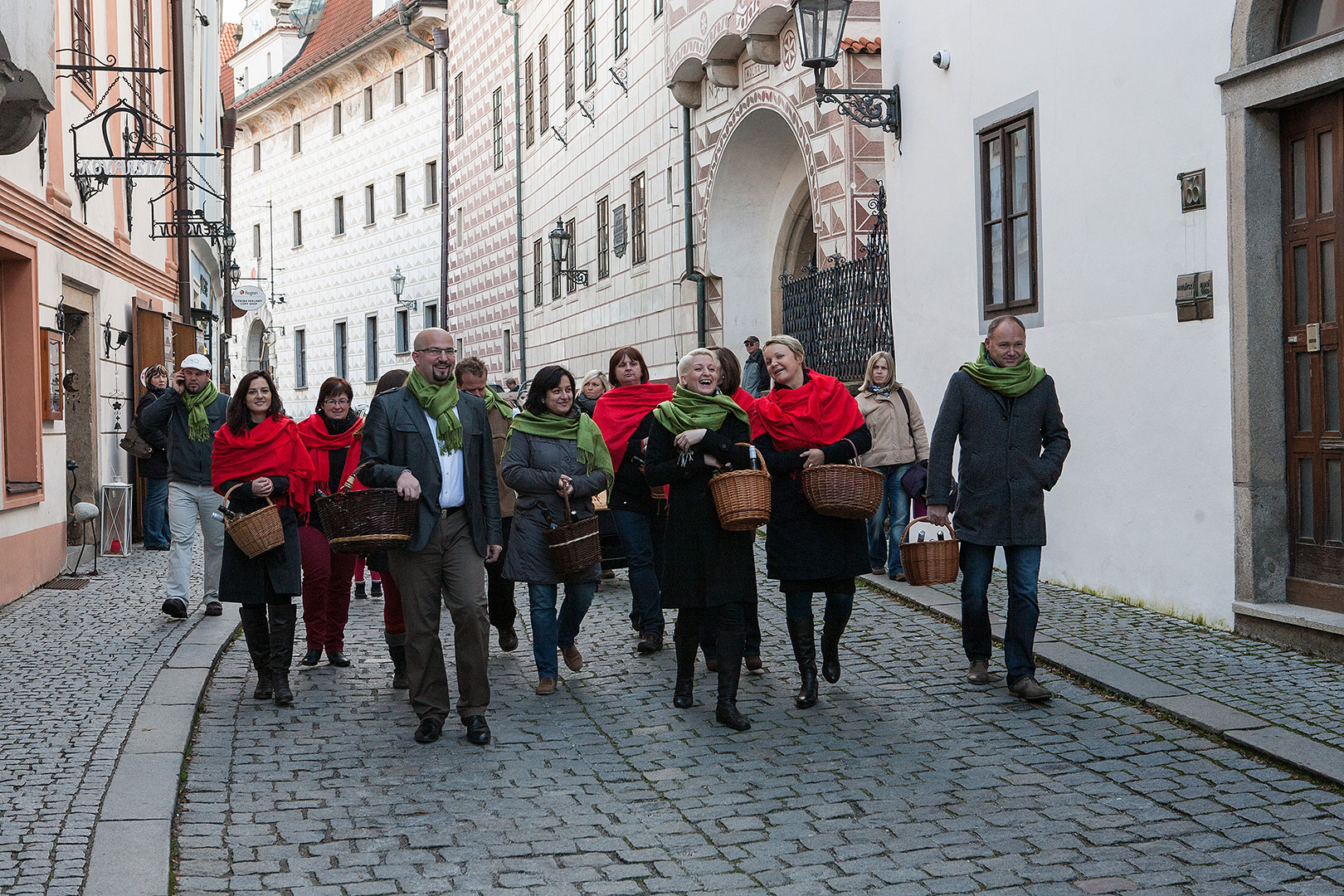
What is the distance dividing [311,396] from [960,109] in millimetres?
37786

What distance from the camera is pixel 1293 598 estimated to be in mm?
8539

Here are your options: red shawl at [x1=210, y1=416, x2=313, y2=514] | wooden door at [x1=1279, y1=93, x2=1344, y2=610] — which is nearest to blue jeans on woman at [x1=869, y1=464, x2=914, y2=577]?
wooden door at [x1=1279, y1=93, x2=1344, y2=610]

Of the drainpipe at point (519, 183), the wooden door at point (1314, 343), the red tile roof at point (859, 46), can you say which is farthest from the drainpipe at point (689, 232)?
the wooden door at point (1314, 343)

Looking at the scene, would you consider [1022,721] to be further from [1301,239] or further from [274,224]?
[274,224]

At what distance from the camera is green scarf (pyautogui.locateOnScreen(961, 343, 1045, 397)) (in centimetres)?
733

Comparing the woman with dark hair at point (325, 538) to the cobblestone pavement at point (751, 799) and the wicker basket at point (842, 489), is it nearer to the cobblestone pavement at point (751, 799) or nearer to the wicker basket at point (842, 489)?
the cobblestone pavement at point (751, 799)

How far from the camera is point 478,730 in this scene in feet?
22.1

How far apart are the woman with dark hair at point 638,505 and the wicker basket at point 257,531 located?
2.08 metres

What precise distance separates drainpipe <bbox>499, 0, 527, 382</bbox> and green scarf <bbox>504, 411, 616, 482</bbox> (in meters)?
23.8

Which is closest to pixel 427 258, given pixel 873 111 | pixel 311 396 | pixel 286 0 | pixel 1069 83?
pixel 311 396

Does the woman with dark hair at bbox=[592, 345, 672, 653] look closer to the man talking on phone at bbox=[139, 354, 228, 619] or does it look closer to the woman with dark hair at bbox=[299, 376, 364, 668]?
the woman with dark hair at bbox=[299, 376, 364, 668]

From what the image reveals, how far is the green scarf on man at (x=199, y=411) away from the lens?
416 inches

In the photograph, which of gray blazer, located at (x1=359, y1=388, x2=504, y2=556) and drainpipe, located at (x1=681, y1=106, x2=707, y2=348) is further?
drainpipe, located at (x1=681, y1=106, x2=707, y2=348)

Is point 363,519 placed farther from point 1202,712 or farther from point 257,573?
point 1202,712
